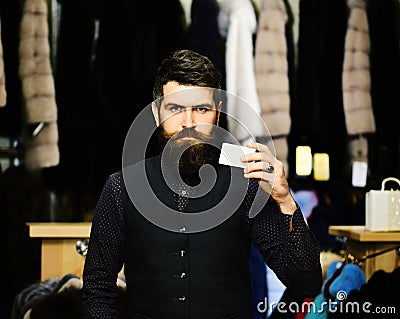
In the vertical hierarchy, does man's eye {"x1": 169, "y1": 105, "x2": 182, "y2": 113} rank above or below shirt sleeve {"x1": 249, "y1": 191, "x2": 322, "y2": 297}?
above

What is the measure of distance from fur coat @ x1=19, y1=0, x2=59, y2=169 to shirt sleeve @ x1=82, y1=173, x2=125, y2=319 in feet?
4.67

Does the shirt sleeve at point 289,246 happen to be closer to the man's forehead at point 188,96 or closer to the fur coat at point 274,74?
the man's forehead at point 188,96

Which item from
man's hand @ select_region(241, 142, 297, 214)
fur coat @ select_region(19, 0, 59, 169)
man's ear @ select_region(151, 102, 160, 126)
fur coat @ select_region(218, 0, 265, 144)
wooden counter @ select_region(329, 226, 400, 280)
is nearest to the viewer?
man's hand @ select_region(241, 142, 297, 214)

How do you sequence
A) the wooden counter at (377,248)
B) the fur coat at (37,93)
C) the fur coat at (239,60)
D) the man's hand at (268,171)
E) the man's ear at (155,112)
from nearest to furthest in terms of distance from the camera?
1. the man's hand at (268,171)
2. the man's ear at (155,112)
3. the wooden counter at (377,248)
4. the fur coat at (37,93)
5. the fur coat at (239,60)

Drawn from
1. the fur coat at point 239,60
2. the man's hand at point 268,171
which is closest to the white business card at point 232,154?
the man's hand at point 268,171

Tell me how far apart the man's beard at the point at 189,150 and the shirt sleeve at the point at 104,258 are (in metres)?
0.13

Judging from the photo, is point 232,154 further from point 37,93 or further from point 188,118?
point 37,93

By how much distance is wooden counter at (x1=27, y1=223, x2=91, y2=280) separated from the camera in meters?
2.28

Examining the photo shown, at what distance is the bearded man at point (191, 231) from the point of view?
4.68 ft

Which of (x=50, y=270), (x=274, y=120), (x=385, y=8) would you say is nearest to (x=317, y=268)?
(x=50, y=270)

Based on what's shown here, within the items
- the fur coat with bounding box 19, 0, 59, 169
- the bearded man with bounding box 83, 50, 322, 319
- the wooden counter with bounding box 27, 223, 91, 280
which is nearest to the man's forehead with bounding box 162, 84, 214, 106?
the bearded man with bounding box 83, 50, 322, 319

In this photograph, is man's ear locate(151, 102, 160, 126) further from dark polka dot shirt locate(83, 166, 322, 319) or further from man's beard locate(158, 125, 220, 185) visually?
dark polka dot shirt locate(83, 166, 322, 319)

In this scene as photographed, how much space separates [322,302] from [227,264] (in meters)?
0.88

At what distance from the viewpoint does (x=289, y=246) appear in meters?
1.42
